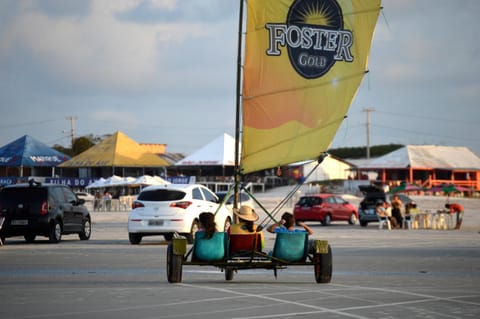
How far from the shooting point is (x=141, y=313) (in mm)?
10148

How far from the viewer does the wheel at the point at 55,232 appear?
1064 inches

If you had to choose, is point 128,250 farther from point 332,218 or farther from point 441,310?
point 332,218

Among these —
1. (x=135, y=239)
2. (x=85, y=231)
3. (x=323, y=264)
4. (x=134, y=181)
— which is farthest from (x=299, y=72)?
(x=134, y=181)

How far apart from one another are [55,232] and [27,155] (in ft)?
206

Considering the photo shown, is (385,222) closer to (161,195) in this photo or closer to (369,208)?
(369,208)

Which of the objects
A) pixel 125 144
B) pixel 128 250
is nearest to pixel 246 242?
pixel 128 250

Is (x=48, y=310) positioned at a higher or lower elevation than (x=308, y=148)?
lower

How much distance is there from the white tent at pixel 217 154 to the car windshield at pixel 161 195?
2060 inches

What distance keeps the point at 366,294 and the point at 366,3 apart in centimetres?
881

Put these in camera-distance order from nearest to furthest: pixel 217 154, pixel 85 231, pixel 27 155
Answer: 1. pixel 85 231
2. pixel 217 154
3. pixel 27 155

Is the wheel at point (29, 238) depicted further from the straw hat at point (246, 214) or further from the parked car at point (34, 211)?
the straw hat at point (246, 214)

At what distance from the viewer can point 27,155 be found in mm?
88125

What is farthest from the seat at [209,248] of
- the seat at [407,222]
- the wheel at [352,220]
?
the wheel at [352,220]

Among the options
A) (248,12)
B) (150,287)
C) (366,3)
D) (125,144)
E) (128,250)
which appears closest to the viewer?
(150,287)
